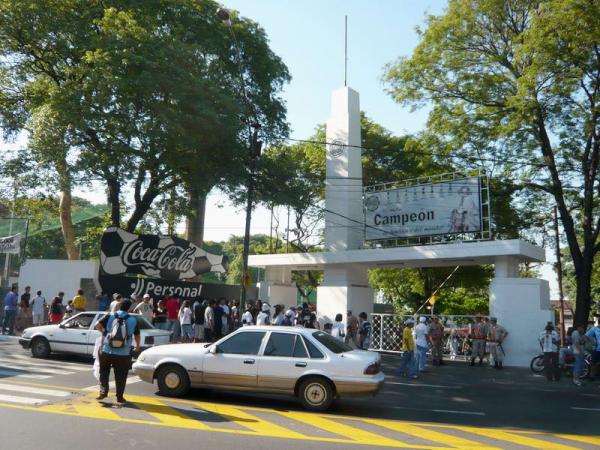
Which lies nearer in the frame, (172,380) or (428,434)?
(428,434)

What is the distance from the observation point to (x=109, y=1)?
73.5 feet

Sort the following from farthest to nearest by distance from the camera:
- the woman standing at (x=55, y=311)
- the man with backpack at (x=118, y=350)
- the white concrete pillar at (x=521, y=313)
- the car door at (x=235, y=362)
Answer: the woman standing at (x=55, y=311) → the white concrete pillar at (x=521, y=313) → the car door at (x=235, y=362) → the man with backpack at (x=118, y=350)

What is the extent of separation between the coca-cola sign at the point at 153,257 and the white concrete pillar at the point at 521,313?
39.1 feet

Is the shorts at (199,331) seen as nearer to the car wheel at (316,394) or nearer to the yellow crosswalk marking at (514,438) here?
the car wheel at (316,394)

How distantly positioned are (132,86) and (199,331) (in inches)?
359

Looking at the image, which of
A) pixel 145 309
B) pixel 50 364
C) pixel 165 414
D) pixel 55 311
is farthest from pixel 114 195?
pixel 165 414

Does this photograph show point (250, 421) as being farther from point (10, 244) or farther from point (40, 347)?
point (10, 244)

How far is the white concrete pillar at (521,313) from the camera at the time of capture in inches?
754

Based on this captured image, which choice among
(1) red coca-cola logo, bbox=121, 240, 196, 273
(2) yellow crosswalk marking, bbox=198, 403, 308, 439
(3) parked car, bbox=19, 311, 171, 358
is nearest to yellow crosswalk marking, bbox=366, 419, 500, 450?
(2) yellow crosswalk marking, bbox=198, 403, 308, 439

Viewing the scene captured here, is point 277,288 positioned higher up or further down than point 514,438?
higher up

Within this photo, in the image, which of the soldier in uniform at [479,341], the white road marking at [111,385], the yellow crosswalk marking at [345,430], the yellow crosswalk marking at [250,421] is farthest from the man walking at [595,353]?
the white road marking at [111,385]

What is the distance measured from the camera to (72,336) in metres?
14.9

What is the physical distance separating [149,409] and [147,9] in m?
18.6

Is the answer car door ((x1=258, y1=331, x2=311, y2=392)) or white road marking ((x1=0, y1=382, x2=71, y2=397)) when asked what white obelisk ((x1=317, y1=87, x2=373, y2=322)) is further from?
white road marking ((x1=0, y1=382, x2=71, y2=397))
